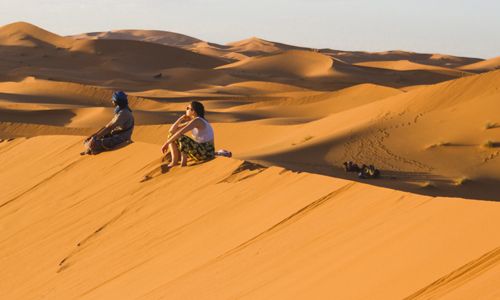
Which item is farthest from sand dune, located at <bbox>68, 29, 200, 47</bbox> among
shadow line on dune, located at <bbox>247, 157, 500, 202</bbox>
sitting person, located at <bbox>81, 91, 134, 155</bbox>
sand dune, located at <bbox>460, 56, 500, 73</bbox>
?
sitting person, located at <bbox>81, 91, 134, 155</bbox>

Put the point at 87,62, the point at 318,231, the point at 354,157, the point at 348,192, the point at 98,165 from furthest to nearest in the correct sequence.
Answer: the point at 87,62 → the point at 354,157 → the point at 98,165 → the point at 348,192 → the point at 318,231

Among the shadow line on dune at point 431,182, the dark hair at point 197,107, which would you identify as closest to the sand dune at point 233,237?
the dark hair at point 197,107

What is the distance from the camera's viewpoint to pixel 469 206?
612 cm

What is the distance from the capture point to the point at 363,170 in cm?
1245

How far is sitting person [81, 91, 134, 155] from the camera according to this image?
11.7 meters

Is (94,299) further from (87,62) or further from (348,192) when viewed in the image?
(87,62)

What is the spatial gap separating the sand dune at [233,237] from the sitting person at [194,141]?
9.1 inches

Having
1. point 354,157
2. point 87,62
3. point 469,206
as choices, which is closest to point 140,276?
point 469,206

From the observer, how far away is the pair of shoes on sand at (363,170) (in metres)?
11.9

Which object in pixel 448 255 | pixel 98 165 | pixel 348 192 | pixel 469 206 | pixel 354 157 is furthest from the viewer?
pixel 354 157

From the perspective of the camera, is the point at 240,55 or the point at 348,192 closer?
the point at 348,192

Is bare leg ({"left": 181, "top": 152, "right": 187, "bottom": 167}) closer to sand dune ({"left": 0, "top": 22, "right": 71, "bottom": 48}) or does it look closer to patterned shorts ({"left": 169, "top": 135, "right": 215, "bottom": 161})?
patterned shorts ({"left": 169, "top": 135, "right": 215, "bottom": 161})

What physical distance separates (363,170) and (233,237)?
5.24 metres

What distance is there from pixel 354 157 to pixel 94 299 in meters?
7.67
